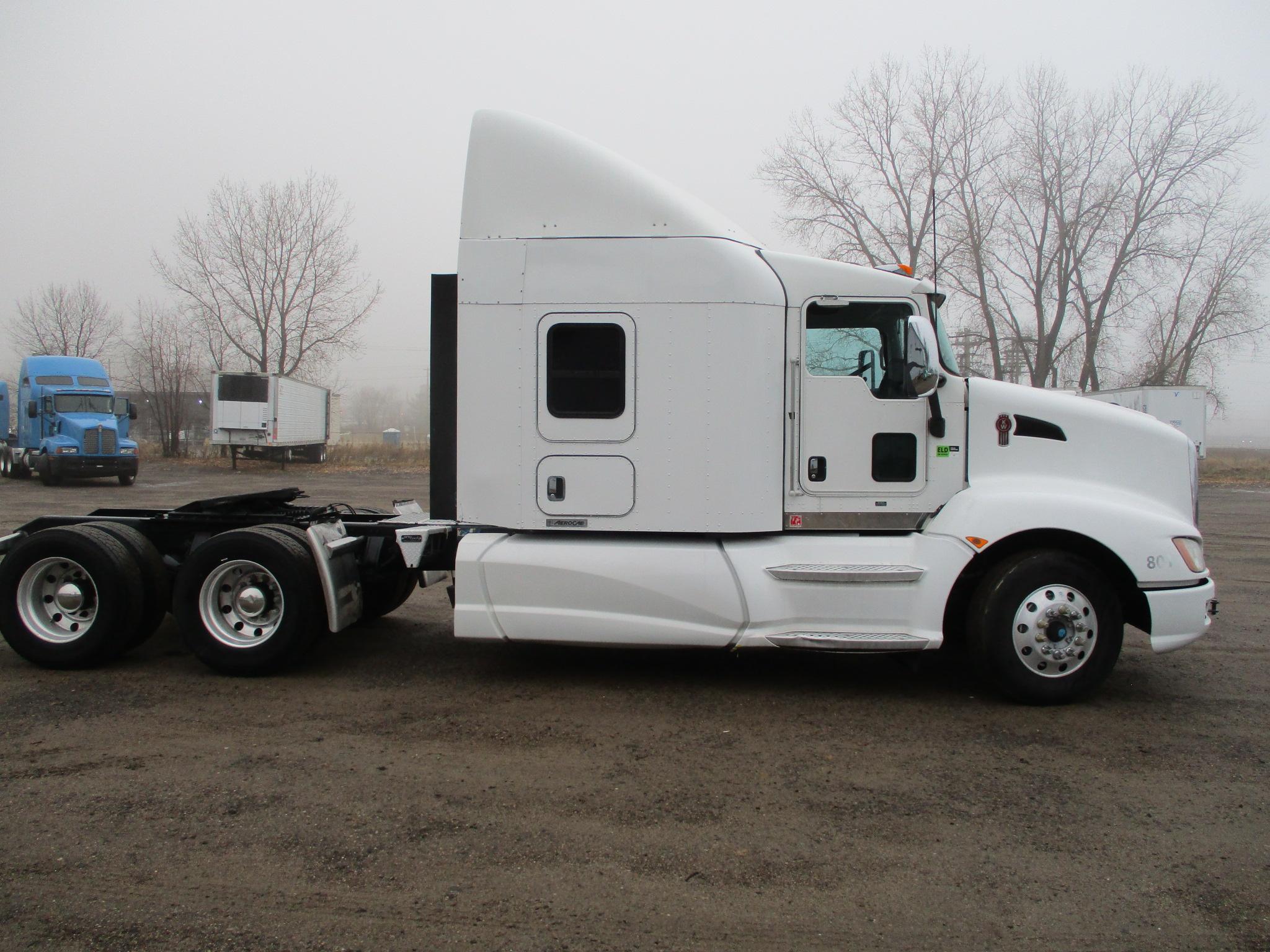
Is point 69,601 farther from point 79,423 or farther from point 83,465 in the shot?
point 79,423

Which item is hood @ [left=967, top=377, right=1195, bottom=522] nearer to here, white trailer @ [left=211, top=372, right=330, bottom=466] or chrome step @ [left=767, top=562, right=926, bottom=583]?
chrome step @ [left=767, top=562, right=926, bottom=583]

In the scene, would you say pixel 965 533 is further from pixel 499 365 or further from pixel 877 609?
pixel 499 365

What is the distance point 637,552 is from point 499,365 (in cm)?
154

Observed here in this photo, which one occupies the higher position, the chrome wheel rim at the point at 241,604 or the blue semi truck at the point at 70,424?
the blue semi truck at the point at 70,424

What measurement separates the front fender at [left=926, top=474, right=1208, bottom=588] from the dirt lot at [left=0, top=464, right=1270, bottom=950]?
947mm

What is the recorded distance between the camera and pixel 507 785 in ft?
13.2

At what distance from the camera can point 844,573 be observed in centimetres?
517

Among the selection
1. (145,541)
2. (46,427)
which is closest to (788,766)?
(145,541)

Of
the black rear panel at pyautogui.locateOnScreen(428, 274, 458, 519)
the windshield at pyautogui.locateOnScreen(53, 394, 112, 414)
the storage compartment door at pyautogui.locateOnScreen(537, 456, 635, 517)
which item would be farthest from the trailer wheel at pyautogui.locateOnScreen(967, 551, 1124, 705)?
the windshield at pyautogui.locateOnScreen(53, 394, 112, 414)

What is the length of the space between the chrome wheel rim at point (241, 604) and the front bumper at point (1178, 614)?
5.73 metres

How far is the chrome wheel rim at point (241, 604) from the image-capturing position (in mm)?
5723

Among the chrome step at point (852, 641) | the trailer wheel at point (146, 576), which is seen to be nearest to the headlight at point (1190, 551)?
the chrome step at point (852, 641)

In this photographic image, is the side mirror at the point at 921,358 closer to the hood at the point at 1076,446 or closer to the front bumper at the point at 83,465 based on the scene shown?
the hood at the point at 1076,446

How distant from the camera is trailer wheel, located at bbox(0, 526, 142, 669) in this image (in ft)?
18.9
